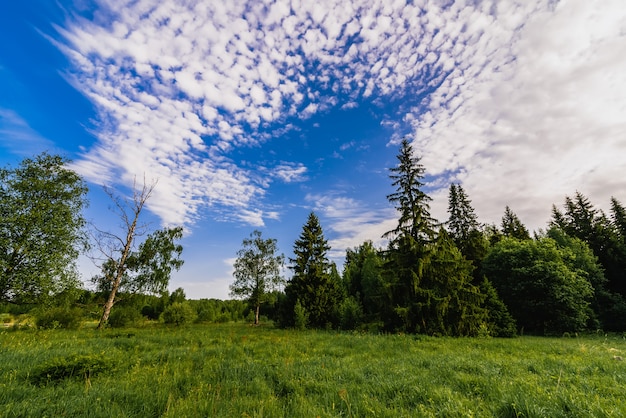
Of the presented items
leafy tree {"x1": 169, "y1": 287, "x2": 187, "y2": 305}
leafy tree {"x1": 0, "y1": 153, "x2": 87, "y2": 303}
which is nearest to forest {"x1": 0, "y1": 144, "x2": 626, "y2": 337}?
leafy tree {"x1": 0, "y1": 153, "x2": 87, "y2": 303}

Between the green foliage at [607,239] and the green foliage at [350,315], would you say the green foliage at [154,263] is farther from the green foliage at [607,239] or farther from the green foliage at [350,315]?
the green foliage at [607,239]

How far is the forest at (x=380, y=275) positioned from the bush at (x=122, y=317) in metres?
0.11

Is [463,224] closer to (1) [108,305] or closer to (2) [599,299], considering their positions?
(2) [599,299]

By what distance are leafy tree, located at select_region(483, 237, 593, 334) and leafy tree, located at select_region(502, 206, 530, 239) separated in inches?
564

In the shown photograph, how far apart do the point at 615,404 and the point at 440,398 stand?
254 centimetres

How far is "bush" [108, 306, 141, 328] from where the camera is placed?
82.6ft

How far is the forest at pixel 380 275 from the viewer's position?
1633cm

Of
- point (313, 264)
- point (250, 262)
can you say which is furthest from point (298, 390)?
point (250, 262)

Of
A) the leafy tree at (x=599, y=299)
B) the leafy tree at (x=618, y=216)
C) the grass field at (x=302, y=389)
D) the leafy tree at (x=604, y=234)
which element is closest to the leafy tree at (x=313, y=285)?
the grass field at (x=302, y=389)

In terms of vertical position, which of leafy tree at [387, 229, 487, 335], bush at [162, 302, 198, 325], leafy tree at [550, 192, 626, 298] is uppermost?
leafy tree at [550, 192, 626, 298]

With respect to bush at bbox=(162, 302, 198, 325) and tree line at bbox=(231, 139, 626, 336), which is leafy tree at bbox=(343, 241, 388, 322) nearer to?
tree line at bbox=(231, 139, 626, 336)

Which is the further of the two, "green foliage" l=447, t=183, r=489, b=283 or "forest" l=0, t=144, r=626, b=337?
"green foliage" l=447, t=183, r=489, b=283

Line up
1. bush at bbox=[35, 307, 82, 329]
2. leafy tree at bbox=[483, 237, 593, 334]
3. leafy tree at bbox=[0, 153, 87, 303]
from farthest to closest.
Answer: leafy tree at bbox=[483, 237, 593, 334] < bush at bbox=[35, 307, 82, 329] < leafy tree at bbox=[0, 153, 87, 303]

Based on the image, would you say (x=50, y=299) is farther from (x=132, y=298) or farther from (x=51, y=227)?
(x=132, y=298)
